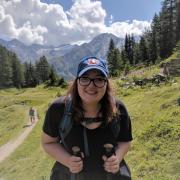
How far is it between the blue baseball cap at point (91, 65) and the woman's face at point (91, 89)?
0.16 feet

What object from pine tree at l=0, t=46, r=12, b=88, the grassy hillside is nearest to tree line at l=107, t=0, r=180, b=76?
pine tree at l=0, t=46, r=12, b=88

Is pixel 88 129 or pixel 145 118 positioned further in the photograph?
pixel 145 118

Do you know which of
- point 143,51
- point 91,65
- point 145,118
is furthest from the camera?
point 143,51

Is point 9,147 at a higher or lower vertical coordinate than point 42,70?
lower

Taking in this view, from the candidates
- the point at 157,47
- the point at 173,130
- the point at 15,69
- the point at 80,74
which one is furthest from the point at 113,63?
the point at 80,74

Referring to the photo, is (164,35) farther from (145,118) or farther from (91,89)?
(91,89)

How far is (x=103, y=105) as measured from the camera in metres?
3.97

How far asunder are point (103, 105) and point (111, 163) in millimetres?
651

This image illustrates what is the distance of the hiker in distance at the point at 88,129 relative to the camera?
3773 millimetres

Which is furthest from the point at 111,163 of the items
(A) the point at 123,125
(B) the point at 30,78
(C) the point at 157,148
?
(B) the point at 30,78

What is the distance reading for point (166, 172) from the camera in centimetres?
834

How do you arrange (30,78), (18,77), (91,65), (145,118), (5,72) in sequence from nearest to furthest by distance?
1. (91,65)
2. (145,118)
3. (5,72)
4. (18,77)
5. (30,78)

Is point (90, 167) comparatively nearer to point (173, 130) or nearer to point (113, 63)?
point (173, 130)

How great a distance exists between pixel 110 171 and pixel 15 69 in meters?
111
